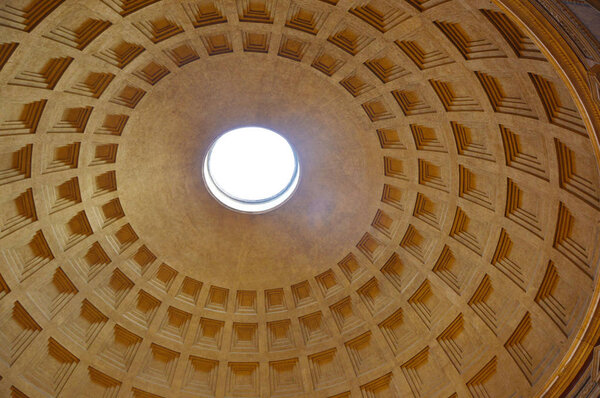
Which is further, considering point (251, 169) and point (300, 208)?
point (251, 169)

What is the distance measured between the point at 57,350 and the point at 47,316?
157 centimetres

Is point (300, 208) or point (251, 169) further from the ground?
point (251, 169)

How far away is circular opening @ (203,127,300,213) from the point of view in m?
26.2

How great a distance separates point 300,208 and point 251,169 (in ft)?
17.8

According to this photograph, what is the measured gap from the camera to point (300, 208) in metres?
26.0

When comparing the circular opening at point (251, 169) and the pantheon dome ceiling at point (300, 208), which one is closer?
the pantheon dome ceiling at point (300, 208)

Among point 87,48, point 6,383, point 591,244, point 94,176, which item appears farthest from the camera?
point 94,176

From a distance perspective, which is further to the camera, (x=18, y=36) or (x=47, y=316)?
(x=47, y=316)

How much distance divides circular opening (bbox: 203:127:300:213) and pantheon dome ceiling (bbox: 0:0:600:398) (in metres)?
0.78

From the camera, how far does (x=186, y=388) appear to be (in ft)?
82.7

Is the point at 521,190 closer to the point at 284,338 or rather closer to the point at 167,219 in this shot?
the point at 284,338

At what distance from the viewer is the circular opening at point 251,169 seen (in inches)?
1030

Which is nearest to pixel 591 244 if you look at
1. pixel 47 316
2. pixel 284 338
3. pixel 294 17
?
pixel 294 17

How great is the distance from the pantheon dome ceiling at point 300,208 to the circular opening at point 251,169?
784mm
